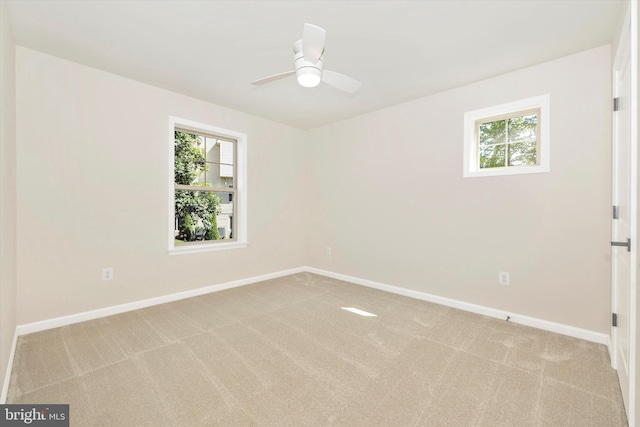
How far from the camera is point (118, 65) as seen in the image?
2816 mm

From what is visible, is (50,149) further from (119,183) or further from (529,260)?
(529,260)

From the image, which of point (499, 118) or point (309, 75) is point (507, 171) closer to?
point (499, 118)

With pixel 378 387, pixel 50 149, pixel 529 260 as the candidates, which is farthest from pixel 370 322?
pixel 50 149

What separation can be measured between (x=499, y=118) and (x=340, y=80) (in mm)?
1965

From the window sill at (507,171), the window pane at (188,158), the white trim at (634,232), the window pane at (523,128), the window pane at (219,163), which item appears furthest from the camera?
the window pane at (219,163)

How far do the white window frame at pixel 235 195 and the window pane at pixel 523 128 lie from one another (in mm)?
3385

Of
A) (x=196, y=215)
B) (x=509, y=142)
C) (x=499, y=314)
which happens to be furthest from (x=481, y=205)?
(x=196, y=215)

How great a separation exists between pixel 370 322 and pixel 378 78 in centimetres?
256

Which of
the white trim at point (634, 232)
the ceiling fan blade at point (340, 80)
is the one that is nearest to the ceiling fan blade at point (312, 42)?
the ceiling fan blade at point (340, 80)

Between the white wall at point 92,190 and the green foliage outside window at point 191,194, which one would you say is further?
the green foliage outside window at point 191,194

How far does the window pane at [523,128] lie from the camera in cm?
287

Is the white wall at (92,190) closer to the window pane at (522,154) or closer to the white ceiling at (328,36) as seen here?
the white ceiling at (328,36)

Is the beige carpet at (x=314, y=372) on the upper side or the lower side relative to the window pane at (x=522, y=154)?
lower

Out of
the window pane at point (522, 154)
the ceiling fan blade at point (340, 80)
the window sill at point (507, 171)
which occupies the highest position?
the ceiling fan blade at point (340, 80)
